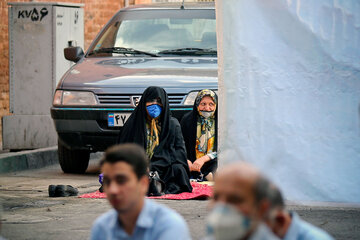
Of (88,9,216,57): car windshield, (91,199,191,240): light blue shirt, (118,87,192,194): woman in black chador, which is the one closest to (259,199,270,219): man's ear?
(91,199,191,240): light blue shirt

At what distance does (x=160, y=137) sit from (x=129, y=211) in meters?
5.70

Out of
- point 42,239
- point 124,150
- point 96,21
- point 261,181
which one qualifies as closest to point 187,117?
point 42,239

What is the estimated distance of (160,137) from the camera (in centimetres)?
905

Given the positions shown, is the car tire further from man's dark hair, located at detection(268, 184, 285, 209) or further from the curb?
man's dark hair, located at detection(268, 184, 285, 209)

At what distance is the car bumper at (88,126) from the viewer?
32.9 ft

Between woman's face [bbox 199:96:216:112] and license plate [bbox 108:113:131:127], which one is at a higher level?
woman's face [bbox 199:96:216:112]

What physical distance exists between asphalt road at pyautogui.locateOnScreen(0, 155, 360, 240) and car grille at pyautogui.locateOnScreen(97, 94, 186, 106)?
1.11 metres

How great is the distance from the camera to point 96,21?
59.3 feet

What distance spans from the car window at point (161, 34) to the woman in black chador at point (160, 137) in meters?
1.96

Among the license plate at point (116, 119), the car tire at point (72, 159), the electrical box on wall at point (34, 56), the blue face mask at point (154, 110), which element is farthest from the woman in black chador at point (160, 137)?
the electrical box on wall at point (34, 56)

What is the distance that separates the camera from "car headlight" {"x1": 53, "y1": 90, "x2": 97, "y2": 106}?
33.1ft

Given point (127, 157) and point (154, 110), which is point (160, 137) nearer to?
point (154, 110)

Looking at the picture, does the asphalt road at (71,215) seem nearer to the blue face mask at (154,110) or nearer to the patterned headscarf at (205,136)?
the blue face mask at (154,110)

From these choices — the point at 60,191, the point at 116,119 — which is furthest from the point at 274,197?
the point at 116,119
